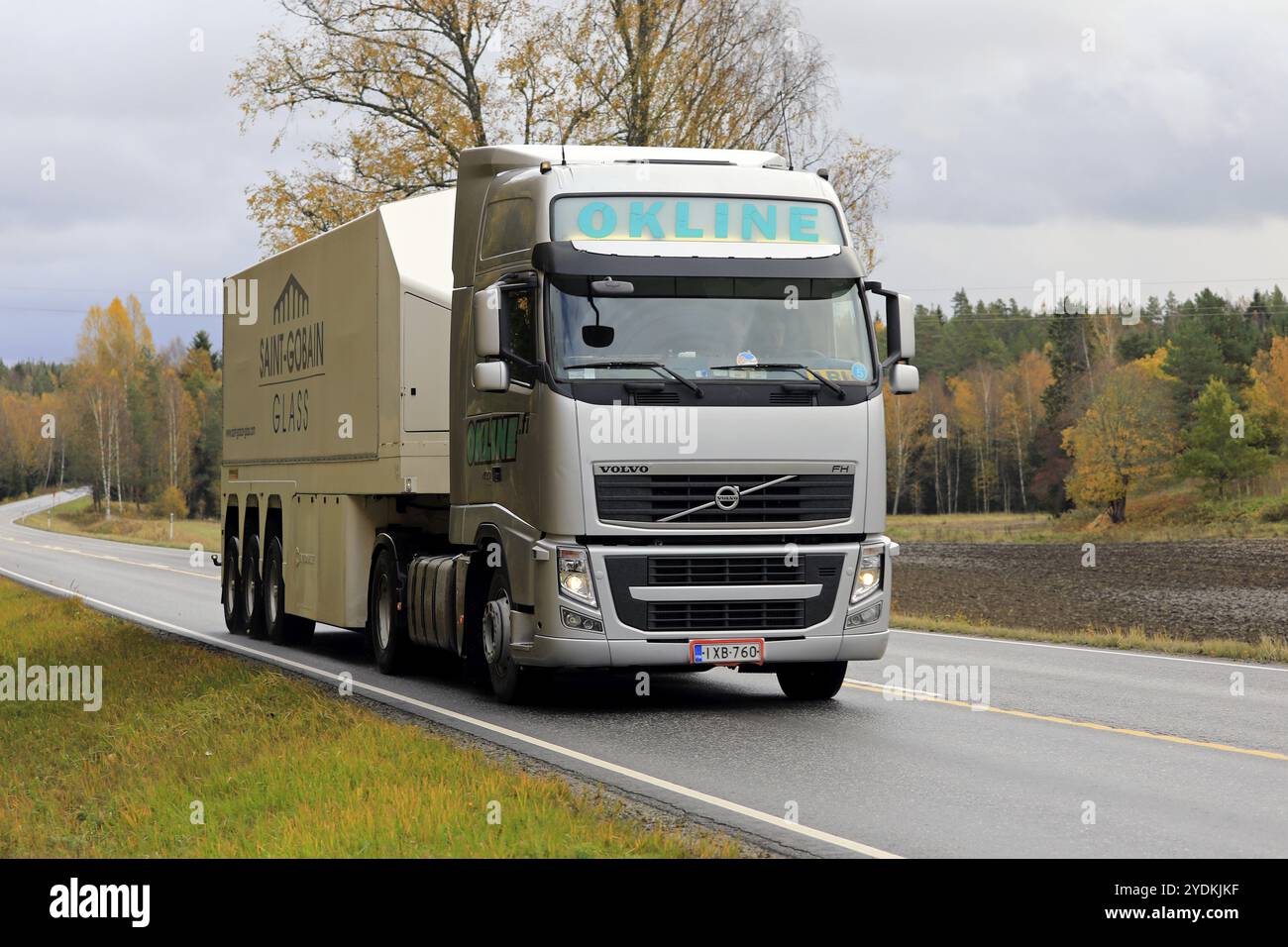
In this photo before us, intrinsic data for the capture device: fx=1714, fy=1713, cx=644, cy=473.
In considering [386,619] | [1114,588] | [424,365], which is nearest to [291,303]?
[424,365]

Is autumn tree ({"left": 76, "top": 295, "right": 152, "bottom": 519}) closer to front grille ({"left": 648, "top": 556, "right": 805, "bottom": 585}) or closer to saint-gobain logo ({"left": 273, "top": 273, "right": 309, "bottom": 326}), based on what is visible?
saint-gobain logo ({"left": 273, "top": 273, "right": 309, "bottom": 326})

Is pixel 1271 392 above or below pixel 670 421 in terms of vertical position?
above

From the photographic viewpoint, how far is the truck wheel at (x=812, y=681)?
13156 millimetres

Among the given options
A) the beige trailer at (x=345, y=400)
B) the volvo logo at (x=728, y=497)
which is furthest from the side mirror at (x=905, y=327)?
the beige trailer at (x=345, y=400)

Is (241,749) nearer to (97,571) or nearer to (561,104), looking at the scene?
(561,104)

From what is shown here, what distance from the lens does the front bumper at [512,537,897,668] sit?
11820mm

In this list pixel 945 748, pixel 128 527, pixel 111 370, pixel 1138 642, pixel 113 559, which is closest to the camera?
pixel 945 748

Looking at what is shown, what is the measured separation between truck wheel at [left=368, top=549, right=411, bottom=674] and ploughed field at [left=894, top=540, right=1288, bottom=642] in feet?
30.6

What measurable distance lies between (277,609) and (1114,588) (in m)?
24.2

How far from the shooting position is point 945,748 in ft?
35.0

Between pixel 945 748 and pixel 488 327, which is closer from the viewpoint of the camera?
pixel 945 748

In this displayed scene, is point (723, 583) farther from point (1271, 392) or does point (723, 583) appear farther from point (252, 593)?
point (1271, 392)

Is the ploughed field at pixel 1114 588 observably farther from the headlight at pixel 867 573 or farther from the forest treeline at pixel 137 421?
the forest treeline at pixel 137 421

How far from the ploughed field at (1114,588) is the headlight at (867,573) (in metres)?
11.1
